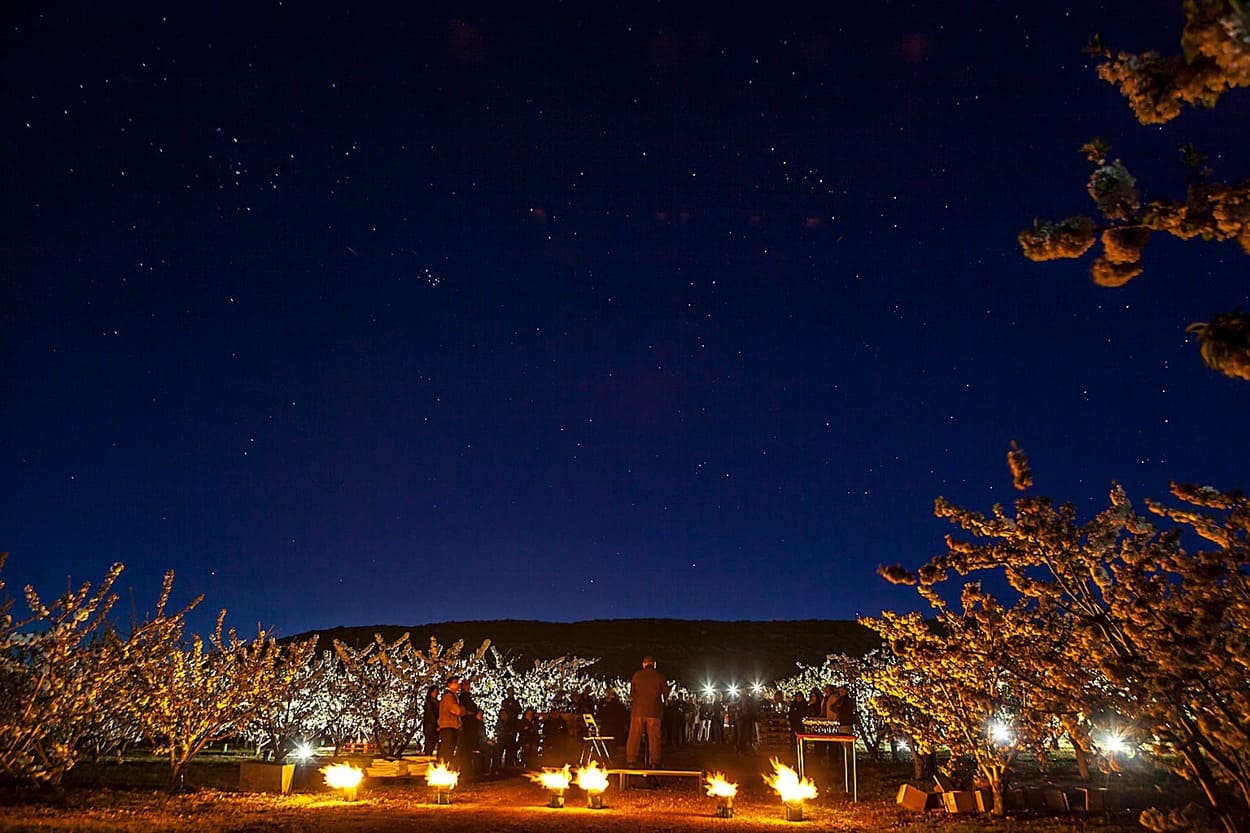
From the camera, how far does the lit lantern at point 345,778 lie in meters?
13.3

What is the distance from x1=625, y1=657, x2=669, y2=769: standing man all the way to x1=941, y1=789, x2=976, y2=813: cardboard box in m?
5.53

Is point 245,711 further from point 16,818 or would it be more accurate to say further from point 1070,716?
point 1070,716

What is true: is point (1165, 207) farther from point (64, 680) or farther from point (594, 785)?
point (64, 680)

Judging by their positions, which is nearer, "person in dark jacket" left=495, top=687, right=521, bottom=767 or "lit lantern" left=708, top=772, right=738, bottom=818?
"lit lantern" left=708, top=772, right=738, bottom=818

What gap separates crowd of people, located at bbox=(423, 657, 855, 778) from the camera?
16516 mm

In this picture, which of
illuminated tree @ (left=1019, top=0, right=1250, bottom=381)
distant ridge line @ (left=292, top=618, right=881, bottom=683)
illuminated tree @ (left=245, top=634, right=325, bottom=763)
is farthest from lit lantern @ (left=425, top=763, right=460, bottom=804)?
distant ridge line @ (left=292, top=618, right=881, bottom=683)

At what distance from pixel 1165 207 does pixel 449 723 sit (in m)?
15.1

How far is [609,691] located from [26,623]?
11.5m

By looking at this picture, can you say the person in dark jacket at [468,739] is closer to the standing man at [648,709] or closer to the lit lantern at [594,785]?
the standing man at [648,709]

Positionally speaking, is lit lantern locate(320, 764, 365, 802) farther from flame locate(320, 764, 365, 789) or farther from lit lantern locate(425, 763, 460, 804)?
lit lantern locate(425, 763, 460, 804)

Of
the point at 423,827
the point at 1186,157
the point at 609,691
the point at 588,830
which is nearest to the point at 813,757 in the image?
the point at 609,691

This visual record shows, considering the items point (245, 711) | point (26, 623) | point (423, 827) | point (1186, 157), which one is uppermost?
point (1186, 157)

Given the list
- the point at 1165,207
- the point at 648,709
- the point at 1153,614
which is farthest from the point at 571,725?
the point at 1165,207

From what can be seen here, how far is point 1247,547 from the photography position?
25.3ft
